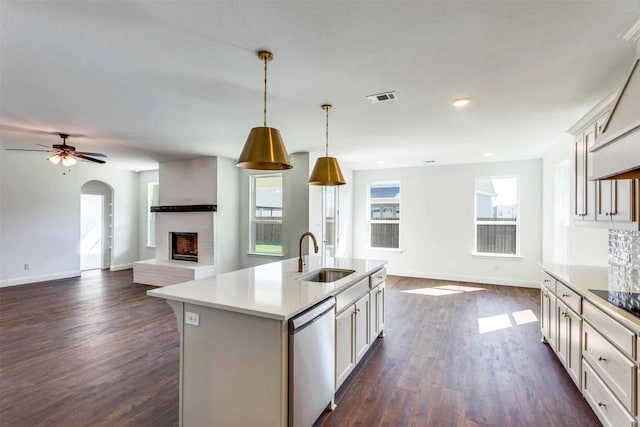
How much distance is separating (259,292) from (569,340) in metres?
2.62

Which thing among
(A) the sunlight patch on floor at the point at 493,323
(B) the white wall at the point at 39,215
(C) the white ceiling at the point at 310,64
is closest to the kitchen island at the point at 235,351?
(C) the white ceiling at the point at 310,64

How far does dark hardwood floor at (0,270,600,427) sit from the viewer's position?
2.21 metres

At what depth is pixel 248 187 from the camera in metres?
6.57

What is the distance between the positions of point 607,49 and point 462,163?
4.59 meters

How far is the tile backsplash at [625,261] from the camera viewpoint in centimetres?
221

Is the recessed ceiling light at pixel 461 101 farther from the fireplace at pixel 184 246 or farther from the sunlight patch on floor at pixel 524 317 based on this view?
the fireplace at pixel 184 246

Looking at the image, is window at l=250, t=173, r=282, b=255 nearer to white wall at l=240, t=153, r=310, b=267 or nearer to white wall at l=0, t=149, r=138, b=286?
white wall at l=240, t=153, r=310, b=267

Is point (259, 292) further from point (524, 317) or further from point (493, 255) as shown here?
point (493, 255)

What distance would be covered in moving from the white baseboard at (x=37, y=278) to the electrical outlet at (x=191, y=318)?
6.52 m

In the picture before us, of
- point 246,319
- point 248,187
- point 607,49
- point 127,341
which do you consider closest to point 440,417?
point 246,319

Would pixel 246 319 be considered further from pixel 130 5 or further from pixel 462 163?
pixel 462 163

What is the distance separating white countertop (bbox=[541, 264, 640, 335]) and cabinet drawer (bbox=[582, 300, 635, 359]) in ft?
0.15

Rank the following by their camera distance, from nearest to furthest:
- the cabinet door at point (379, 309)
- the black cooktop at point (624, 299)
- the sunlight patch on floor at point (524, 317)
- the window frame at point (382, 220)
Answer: the black cooktop at point (624, 299) < the cabinet door at point (379, 309) < the sunlight patch on floor at point (524, 317) < the window frame at point (382, 220)

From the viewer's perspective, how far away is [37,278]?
20.7ft
